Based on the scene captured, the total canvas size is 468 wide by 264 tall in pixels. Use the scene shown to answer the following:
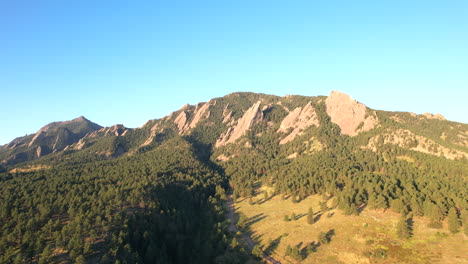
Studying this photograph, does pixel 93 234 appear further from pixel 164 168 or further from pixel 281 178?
pixel 281 178

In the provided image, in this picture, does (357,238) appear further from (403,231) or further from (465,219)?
(465,219)

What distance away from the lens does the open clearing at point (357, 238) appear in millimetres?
66812

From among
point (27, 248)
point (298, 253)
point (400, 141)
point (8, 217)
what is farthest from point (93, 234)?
point (400, 141)

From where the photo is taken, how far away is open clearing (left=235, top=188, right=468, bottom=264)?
66812 mm

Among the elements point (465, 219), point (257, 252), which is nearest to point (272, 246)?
point (257, 252)

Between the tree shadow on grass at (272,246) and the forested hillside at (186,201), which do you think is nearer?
the forested hillside at (186,201)

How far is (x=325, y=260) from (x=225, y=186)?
106 meters

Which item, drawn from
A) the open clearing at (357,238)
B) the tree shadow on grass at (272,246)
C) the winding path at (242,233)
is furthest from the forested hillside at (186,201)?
the tree shadow on grass at (272,246)

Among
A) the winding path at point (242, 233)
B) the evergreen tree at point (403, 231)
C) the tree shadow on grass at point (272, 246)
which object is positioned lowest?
the winding path at point (242, 233)

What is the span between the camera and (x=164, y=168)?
170m

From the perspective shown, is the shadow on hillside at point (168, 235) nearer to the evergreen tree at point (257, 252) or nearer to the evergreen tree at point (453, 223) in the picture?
the evergreen tree at point (257, 252)

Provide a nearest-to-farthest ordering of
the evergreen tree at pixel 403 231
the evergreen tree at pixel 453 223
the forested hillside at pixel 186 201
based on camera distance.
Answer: the forested hillside at pixel 186 201, the evergreen tree at pixel 453 223, the evergreen tree at pixel 403 231

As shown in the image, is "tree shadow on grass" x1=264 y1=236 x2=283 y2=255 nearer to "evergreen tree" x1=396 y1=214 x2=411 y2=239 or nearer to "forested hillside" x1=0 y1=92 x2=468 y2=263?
"forested hillside" x1=0 y1=92 x2=468 y2=263

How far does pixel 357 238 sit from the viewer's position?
7931 cm
